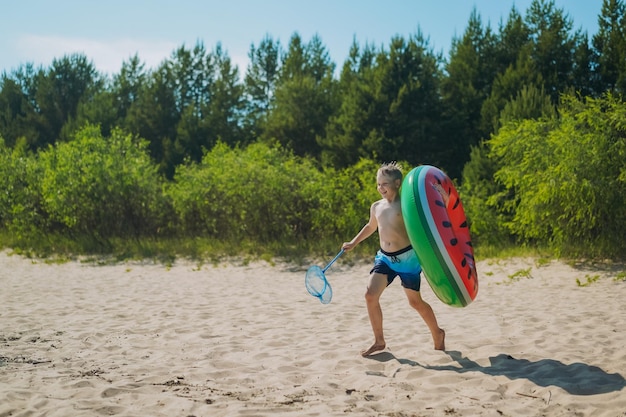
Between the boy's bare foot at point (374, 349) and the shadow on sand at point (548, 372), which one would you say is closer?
the shadow on sand at point (548, 372)

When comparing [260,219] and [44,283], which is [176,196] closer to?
[260,219]

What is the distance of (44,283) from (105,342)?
17.2 feet

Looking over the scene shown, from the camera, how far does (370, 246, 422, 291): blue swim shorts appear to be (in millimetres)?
4969

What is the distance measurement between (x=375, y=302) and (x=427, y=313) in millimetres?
437

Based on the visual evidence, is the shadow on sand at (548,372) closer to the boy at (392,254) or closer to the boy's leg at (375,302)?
the boy's leg at (375,302)

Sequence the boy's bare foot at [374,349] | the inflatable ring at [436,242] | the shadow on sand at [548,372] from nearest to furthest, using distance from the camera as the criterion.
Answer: the shadow on sand at [548,372], the inflatable ring at [436,242], the boy's bare foot at [374,349]

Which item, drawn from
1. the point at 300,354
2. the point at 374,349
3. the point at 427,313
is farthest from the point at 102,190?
the point at 427,313

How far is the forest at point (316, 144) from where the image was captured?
1191cm

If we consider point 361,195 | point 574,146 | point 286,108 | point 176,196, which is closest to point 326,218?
point 361,195

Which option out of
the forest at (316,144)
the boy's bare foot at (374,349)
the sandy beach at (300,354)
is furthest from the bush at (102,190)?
the boy's bare foot at (374,349)

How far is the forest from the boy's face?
7.01 meters

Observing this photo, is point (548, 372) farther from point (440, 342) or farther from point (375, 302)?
point (375, 302)

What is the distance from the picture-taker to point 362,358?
16.7ft

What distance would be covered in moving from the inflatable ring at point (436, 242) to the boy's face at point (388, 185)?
202 millimetres
